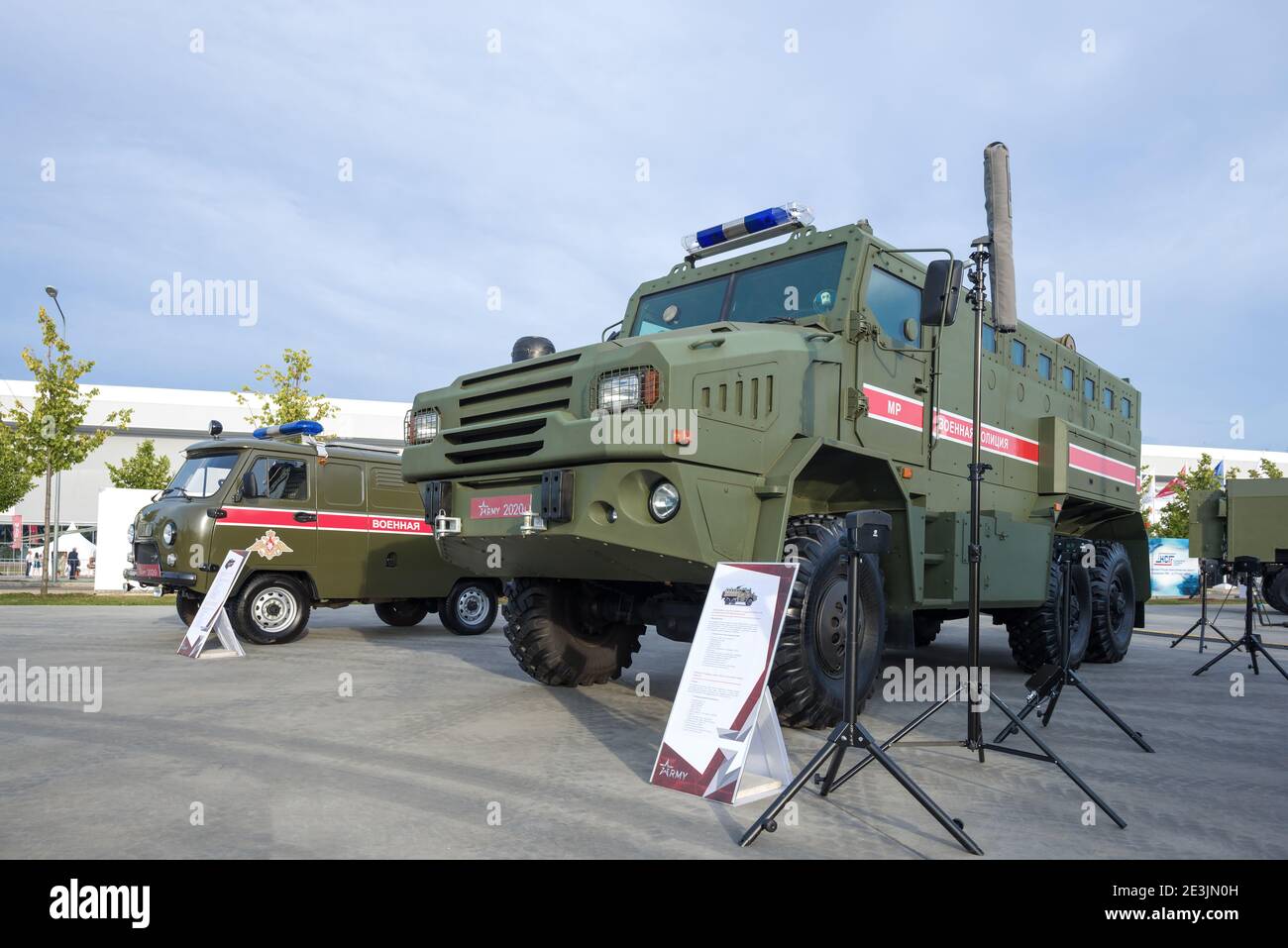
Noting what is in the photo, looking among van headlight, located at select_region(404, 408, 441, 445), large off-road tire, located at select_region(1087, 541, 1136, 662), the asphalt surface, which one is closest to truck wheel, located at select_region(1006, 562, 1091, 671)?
large off-road tire, located at select_region(1087, 541, 1136, 662)

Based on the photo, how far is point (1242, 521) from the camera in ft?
41.9

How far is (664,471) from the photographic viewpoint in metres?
5.06

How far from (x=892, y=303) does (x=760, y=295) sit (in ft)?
3.16

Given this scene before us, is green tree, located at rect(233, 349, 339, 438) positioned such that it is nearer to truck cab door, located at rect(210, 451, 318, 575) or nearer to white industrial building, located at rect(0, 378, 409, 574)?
truck cab door, located at rect(210, 451, 318, 575)

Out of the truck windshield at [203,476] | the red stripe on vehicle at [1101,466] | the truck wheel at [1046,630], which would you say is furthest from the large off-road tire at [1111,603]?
the truck windshield at [203,476]

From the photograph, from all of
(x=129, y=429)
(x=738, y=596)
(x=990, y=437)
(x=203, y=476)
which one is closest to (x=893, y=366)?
(x=990, y=437)

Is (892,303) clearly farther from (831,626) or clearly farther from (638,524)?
(638,524)

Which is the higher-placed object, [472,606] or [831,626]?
[831,626]

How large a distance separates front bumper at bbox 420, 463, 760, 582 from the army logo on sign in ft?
19.2

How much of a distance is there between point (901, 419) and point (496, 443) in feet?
9.69

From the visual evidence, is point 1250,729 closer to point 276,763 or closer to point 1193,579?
point 276,763

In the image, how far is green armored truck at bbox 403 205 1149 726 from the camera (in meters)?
5.19

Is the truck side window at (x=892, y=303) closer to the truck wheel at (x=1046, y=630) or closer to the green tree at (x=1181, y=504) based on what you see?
the truck wheel at (x=1046, y=630)

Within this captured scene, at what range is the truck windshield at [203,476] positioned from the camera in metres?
10.7
